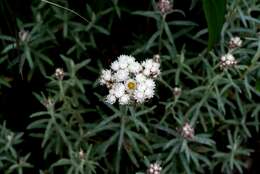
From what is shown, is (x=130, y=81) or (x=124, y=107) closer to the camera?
(x=130, y=81)

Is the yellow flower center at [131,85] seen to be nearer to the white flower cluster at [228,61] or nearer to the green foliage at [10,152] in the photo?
the white flower cluster at [228,61]

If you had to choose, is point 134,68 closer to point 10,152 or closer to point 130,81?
point 130,81

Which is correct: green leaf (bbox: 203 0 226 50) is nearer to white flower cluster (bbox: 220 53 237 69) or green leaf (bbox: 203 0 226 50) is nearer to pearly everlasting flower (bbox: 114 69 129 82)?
pearly everlasting flower (bbox: 114 69 129 82)

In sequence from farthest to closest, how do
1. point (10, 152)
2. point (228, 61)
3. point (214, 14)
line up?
point (10, 152), point (228, 61), point (214, 14)

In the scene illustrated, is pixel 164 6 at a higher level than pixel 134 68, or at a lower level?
higher

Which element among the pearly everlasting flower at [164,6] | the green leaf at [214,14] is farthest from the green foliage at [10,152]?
the green leaf at [214,14]

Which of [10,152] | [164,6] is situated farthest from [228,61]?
[10,152]

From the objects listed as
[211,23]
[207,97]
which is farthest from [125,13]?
[211,23]

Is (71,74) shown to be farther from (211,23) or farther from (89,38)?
(211,23)
